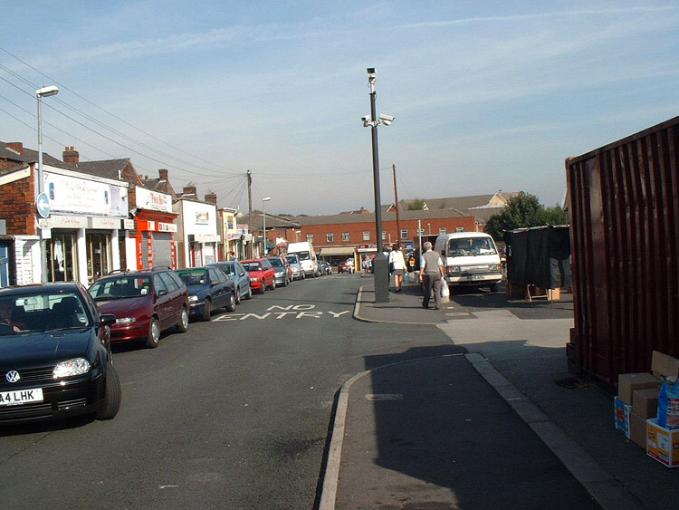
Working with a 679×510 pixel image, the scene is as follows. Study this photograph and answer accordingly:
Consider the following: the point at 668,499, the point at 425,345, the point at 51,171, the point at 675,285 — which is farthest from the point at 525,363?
the point at 51,171

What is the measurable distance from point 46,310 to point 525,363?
6403 mm

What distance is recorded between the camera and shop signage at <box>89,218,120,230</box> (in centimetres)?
2980

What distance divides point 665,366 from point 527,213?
7099 cm

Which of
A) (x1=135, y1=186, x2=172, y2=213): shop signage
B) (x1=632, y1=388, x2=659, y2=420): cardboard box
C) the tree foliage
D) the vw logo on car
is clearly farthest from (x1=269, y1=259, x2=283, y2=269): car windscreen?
the tree foliage

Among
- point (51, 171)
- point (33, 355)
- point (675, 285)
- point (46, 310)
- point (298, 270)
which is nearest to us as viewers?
point (675, 285)

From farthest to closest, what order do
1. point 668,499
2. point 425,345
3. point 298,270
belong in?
point 298,270
point 425,345
point 668,499

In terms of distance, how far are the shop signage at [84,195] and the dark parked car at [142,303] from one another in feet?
34.5

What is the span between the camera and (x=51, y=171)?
2650 centimetres

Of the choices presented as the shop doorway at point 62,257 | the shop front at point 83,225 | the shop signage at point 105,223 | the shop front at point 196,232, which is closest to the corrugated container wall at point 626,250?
the shop front at point 83,225

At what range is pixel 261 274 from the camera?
3272 cm

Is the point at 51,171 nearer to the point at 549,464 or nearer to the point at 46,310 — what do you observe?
the point at 46,310

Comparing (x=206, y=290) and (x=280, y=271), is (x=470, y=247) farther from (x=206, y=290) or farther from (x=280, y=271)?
(x=280, y=271)

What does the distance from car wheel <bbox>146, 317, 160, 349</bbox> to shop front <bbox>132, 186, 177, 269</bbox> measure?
797 inches

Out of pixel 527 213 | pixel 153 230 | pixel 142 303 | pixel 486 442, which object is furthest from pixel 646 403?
pixel 527 213
